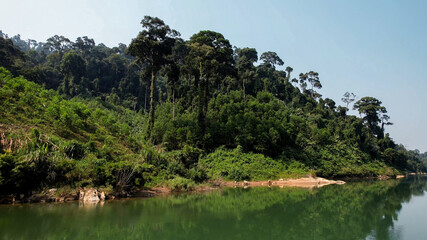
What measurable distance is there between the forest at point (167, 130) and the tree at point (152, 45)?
0.33 ft

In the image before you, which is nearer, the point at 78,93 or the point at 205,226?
the point at 205,226

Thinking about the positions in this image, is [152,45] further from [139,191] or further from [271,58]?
[271,58]

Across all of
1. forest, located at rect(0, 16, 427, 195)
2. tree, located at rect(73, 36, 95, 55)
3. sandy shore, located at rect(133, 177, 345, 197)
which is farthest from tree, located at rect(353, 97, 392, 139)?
tree, located at rect(73, 36, 95, 55)

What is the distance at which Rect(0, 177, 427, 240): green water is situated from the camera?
8.66 m

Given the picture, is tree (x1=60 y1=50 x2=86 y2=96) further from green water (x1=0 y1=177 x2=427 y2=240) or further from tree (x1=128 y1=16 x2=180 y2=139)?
green water (x1=0 y1=177 x2=427 y2=240)

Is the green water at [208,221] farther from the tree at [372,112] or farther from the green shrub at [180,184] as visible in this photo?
the tree at [372,112]

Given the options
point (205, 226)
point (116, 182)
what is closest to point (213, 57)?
point (116, 182)

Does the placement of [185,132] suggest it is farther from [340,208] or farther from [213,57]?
[340,208]

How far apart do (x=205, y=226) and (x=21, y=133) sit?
12.0 m

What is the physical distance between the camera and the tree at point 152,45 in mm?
27141

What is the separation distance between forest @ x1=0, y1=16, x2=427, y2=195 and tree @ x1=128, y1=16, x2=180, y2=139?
10cm

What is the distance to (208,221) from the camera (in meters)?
10.4

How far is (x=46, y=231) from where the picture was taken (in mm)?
8555

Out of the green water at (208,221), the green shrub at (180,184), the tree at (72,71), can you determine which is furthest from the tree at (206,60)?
the tree at (72,71)
